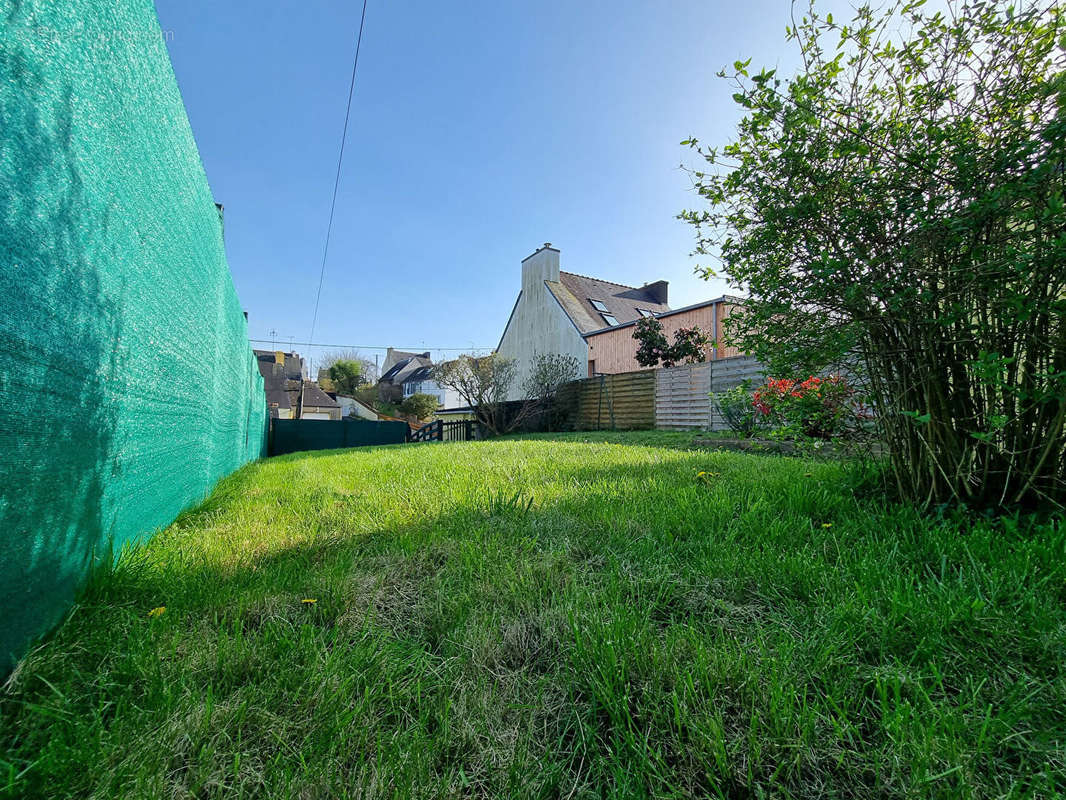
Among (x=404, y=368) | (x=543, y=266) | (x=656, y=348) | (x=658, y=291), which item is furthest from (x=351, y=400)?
(x=656, y=348)

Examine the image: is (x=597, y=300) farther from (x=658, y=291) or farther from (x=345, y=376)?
(x=345, y=376)

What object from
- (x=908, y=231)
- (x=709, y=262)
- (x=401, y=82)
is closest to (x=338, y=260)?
(x=401, y=82)

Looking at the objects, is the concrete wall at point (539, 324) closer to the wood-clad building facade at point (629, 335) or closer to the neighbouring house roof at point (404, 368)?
the wood-clad building facade at point (629, 335)

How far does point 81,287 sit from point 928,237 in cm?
284

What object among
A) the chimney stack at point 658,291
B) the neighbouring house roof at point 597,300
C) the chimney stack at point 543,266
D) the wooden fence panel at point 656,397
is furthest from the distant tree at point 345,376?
the wooden fence panel at point 656,397

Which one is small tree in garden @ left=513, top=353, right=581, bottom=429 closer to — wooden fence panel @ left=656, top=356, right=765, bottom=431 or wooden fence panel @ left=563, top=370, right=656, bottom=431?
wooden fence panel @ left=563, top=370, right=656, bottom=431

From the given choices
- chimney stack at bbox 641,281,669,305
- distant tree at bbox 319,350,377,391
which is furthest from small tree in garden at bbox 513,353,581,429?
distant tree at bbox 319,350,377,391

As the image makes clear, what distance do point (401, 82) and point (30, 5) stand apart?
20.3ft

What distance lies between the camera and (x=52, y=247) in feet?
3.42

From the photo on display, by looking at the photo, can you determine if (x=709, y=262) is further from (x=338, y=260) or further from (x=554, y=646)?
(x=338, y=260)

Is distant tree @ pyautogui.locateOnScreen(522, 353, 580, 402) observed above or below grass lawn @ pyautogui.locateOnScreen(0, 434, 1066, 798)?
above

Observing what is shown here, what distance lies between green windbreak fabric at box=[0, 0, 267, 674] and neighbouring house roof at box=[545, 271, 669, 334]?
47.5 ft

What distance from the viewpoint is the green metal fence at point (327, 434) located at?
12731 mm

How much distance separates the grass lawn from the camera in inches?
29.5
